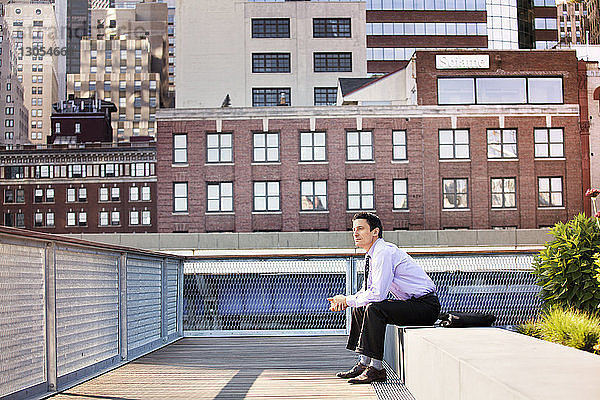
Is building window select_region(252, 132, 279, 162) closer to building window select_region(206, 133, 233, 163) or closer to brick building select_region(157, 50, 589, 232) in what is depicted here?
brick building select_region(157, 50, 589, 232)

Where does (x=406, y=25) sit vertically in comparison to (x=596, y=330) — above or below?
above

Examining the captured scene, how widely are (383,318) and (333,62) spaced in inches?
2680

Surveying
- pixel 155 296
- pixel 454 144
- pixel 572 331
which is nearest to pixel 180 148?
pixel 454 144

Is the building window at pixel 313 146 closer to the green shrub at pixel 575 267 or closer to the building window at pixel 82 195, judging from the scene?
the green shrub at pixel 575 267

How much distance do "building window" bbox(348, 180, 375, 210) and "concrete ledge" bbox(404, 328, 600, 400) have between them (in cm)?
4636

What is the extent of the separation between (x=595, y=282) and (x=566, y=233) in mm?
686

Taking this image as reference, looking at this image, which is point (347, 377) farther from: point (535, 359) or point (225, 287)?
point (225, 287)

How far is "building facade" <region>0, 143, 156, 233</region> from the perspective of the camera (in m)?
89.9

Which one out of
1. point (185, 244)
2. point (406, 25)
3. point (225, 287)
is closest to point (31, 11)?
point (406, 25)

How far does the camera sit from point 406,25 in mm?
95812

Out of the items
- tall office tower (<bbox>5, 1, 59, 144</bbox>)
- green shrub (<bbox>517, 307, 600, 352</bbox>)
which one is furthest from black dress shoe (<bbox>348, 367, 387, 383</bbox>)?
tall office tower (<bbox>5, 1, 59, 144</bbox>)

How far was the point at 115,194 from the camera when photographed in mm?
91062

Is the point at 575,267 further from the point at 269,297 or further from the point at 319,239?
the point at 319,239

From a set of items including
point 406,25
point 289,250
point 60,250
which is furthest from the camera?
point 406,25
